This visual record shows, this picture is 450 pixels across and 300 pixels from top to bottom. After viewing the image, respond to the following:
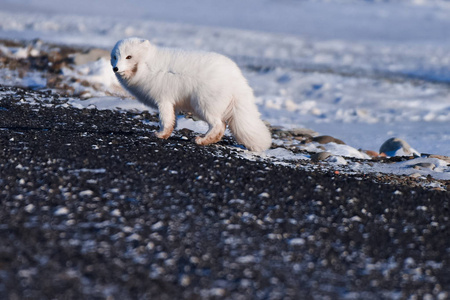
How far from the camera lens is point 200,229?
3.82m

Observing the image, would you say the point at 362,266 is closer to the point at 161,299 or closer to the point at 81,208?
the point at 161,299

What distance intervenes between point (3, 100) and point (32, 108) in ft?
2.44

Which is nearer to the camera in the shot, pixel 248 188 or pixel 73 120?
pixel 248 188

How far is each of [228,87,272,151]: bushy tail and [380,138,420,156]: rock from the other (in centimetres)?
325

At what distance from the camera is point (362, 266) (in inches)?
138

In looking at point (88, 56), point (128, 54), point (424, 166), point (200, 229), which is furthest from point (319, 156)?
point (88, 56)

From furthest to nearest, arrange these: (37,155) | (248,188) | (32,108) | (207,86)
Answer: (32,108) < (207,86) < (37,155) < (248,188)

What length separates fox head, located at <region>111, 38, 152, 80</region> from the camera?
639cm

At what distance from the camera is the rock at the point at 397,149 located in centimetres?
891

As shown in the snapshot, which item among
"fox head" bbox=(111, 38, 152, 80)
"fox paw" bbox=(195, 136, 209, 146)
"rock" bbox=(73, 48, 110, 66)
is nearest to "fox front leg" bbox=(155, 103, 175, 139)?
"fox paw" bbox=(195, 136, 209, 146)

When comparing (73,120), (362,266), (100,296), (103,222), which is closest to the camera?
(100,296)

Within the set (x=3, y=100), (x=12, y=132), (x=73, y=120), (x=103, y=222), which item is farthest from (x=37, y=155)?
(x=3, y=100)

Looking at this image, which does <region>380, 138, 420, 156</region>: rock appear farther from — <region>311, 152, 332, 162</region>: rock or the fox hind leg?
the fox hind leg

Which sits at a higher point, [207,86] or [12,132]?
[207,86]
